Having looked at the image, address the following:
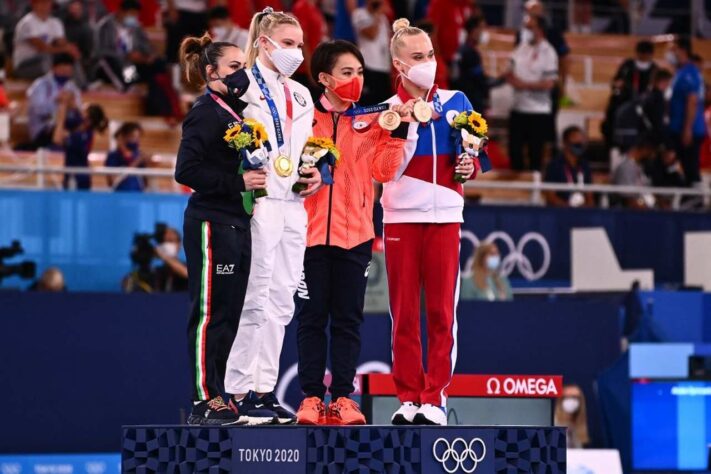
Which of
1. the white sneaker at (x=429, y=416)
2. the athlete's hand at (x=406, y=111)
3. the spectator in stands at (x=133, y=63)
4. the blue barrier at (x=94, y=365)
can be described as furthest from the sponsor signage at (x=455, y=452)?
the spectator in stands at (x=133, y=63)

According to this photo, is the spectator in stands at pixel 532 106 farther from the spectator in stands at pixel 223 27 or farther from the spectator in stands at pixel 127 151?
the spectator in stands at pixel 127 151

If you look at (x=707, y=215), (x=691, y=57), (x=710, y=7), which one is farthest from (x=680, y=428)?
(x=710, y=7)

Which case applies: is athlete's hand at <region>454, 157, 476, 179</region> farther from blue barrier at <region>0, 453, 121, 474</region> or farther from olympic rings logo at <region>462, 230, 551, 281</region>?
olympic rings logo at <region>462, 230, 551, 281</region>

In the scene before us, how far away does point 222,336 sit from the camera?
7.14 m

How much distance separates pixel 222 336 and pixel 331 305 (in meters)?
0.67

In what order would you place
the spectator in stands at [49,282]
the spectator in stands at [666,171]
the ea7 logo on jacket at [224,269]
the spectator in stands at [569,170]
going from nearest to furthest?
the ea7 logo on jacket at [224,269], the spectator in stands at [49,282], the spectator in stands at [569,170], the spectator in stands at [666,171]

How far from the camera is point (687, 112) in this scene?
17375mm

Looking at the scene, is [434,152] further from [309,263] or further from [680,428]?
[680,428]

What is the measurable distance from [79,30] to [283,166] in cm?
940

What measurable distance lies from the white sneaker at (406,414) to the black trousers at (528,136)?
9532 millimetres

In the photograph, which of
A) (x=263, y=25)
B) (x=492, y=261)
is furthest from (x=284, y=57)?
(x=492, y=261)

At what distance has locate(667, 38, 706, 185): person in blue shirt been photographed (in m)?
17.3

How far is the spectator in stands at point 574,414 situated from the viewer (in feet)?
41.3

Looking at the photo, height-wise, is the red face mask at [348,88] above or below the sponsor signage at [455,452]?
above
